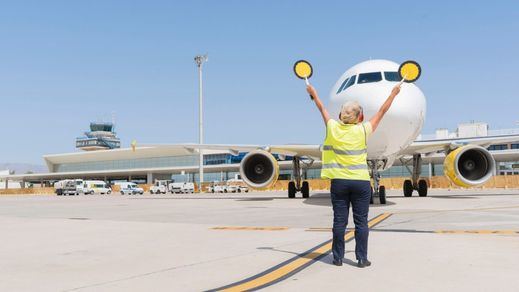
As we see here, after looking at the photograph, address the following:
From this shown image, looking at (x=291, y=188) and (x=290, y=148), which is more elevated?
(x=290, y=148)

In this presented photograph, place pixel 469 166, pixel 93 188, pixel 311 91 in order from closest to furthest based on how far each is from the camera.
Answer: pixel 311 91
pixel 469 166
pixel 93 188

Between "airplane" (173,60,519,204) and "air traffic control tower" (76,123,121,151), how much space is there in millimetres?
150323

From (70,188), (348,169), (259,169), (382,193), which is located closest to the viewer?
(348,169)

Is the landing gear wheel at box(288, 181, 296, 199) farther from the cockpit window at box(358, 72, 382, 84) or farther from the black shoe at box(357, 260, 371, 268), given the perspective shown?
the black shoe at box(357, 260, 371, 268)

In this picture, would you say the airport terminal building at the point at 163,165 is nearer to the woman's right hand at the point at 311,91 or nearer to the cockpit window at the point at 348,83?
the cockpit window at the point at 348,83

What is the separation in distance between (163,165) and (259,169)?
89443mm

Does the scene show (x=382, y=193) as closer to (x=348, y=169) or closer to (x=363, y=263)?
(x=348, y=169)

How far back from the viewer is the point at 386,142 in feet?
45.7

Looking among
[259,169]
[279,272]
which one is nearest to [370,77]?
[259,169]

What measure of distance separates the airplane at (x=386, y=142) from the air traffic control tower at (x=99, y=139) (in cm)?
15032

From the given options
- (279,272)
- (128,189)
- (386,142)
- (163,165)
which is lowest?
(279,272)

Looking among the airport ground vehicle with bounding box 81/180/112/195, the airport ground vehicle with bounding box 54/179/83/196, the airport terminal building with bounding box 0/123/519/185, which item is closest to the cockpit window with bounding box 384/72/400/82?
the airport ground vehicle with bounding box 54/179/83/196

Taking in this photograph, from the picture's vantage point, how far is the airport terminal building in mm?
85875

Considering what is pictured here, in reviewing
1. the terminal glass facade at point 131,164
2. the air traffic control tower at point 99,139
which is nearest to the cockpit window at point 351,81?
the terminal glass facade at point 131,164
